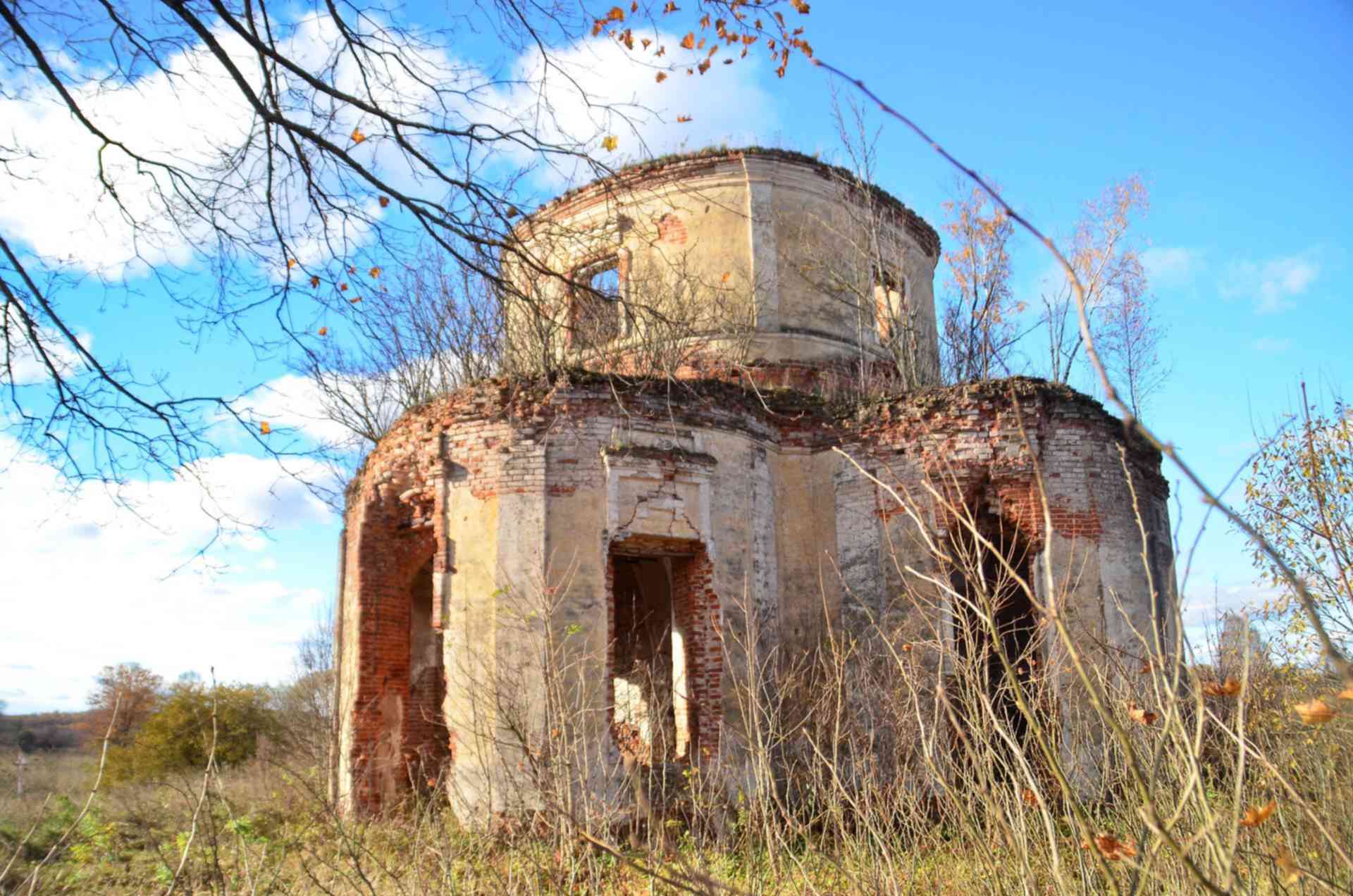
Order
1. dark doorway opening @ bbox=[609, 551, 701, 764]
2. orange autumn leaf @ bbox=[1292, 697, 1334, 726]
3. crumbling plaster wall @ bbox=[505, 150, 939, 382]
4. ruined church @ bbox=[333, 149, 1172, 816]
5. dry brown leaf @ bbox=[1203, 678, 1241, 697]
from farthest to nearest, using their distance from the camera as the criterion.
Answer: crumbling plaster wall @ bbox=[505, 150, 939, 382] → dark doorway opening @ bbox=[609, 551, 701, 764] → ruined church @ bbox=[333, 149, 1172, 816] → dry brown leaf @ bbox=[1203, 678, 1241, 697] → orange autumn leaf @ bbox=[1292, 697, 1334, 726]

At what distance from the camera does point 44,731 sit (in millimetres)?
34344

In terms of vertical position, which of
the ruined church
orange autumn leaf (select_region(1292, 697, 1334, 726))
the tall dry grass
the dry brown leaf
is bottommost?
the tall dry grass

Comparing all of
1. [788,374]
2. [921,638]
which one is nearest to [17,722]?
[788,374]

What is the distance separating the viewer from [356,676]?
404 inches

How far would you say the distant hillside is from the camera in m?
29.2

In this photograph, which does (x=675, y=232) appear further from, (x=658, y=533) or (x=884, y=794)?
(x=884, y=794)

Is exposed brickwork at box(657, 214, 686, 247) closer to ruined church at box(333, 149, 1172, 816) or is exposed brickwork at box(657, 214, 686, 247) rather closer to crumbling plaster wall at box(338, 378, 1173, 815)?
ruined church at box(333, 149, 1172, 816)

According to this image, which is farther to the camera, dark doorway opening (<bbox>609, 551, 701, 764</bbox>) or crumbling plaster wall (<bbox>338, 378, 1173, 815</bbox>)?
dark doorway opening (<bbox>609, 551, 701, 764</bbox>)

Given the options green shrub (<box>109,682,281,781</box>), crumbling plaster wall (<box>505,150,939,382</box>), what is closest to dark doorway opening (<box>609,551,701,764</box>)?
crumbling plaster wall (<box>505,150,939,382</box>)

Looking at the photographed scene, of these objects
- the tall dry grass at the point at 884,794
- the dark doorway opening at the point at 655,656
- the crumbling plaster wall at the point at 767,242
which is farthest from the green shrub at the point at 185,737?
the crumbling plaster wall at the point at 767,242

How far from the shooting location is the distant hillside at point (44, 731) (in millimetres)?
29250

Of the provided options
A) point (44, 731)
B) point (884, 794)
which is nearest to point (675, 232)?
point (884, 794)

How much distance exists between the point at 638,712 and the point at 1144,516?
6155 mm

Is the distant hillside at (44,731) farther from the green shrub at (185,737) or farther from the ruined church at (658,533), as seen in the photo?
the ruined church at (658,533)
